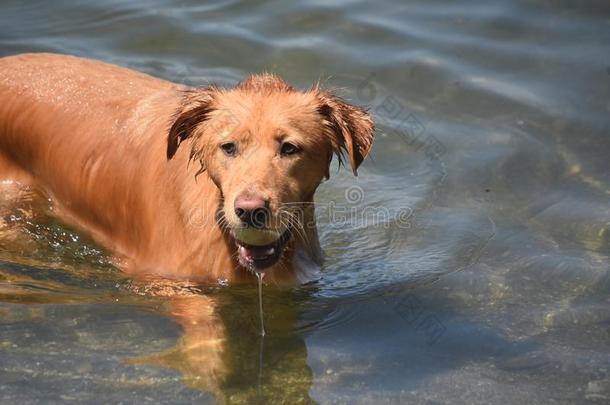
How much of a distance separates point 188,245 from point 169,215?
0.30m

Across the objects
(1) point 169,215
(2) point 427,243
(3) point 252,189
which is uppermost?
(3) point 252,189

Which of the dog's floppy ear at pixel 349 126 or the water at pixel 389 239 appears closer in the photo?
the water at pixel 389 239

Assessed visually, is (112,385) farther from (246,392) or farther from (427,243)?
(427,243)

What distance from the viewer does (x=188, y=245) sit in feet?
23.4

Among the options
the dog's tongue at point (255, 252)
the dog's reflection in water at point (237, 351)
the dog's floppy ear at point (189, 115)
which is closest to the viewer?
the dog's reflection in water at point (237, 351)

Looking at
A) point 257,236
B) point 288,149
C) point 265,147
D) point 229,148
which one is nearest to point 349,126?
point 288,149

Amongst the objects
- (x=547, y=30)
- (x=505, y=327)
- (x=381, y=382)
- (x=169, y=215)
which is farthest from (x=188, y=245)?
(x=547, y=30)

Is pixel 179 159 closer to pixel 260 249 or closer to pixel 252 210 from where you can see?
pixel 260 249

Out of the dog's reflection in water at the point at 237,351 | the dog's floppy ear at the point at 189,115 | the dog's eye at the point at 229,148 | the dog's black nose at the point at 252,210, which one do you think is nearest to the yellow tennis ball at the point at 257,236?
the dog's black nose at the point at 252,210

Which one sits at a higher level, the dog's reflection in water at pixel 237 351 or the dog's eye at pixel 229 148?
the dog's eye at pixel 229 148

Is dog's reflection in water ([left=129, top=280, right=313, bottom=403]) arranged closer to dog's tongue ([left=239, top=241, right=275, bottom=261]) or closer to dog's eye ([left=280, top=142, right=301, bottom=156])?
dog's tongue ([left=239, top=241, right=275, bottom=261])

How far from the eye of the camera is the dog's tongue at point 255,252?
6547 mm

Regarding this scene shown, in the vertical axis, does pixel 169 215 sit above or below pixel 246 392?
above

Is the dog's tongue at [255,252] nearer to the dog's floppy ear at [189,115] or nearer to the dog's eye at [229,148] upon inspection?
the dog's eye at [229,148]
